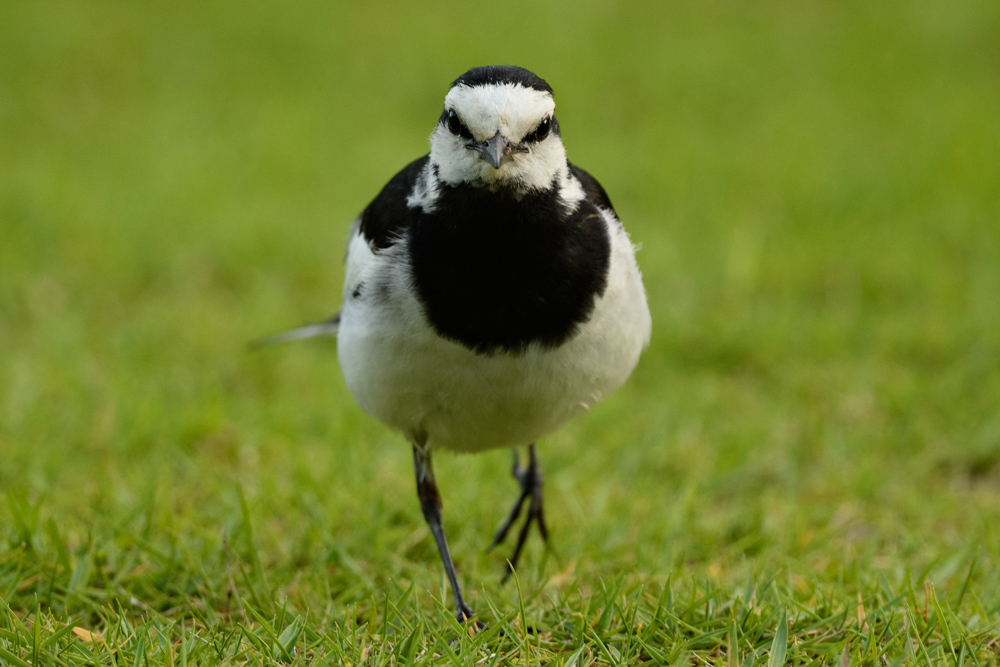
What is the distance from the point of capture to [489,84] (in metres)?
3.11

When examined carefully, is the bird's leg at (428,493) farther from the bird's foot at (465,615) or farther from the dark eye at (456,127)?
the dark eye at (456,127)

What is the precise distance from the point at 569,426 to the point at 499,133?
2.86m

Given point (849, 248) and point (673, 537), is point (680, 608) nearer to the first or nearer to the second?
point (673, 537)

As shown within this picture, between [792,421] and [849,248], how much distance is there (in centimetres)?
221

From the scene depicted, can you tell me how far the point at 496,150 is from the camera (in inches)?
117

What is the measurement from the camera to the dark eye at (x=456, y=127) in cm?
309

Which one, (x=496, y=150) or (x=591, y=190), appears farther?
(x=591, y=190)

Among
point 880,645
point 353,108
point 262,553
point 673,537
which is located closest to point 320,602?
point 262,553

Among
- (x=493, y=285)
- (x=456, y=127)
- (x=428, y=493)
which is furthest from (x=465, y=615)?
(x=456, y=127)

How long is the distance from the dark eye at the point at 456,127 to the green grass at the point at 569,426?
1.36m

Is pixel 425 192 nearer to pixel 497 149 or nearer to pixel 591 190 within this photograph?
pixel 497 149

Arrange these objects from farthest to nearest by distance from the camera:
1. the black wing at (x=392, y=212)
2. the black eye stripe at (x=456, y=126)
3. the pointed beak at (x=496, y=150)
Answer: the black wing at (x=392, y=212), the black eye stripe at (x=456, y=126), the pointed beak at (x=496, y=150)

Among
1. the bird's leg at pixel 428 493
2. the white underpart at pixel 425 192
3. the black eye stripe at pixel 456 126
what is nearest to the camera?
the black eye stripe at pixel 456 126

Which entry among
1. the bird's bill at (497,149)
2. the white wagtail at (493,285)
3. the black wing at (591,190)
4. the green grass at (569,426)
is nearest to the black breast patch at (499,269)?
the white wagtail at (493,285)
